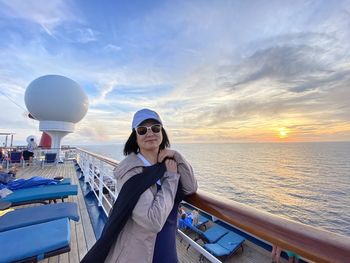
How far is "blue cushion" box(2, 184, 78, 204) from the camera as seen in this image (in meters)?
2.66

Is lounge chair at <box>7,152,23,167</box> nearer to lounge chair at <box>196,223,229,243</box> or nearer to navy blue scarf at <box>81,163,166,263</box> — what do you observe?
lounge chair at <box>196,223,229,243</box>

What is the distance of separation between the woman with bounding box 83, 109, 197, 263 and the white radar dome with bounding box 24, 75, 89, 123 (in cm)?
1049

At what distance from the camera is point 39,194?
2799 millimetres

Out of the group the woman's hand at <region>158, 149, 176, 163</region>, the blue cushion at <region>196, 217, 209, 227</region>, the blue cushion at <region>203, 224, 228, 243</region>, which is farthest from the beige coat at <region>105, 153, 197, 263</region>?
the blue cushion at <region>196, 217, 209, 227</region>

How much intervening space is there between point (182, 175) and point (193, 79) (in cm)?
542

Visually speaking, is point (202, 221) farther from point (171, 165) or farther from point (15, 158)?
point (171, 165)

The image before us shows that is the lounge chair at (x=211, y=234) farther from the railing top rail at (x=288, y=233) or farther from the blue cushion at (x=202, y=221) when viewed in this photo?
the railing top rail at (x=288, y=233)

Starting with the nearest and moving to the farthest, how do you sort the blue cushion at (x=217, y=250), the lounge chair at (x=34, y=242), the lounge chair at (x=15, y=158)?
the lounge chair at (x=34, y=242) < the blue cushion at (x=217, y=250) < the lounge chair at (x=15, y=158)

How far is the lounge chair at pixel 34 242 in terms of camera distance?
140 centimetres

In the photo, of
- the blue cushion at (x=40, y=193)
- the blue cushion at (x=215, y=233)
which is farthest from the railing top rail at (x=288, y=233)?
the blue cushion at (x=215, y=233)

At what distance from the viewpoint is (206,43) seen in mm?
4172

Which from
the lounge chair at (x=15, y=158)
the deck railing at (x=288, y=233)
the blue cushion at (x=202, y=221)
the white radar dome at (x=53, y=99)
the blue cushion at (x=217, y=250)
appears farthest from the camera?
the white radar dome at (x=53, y=99)

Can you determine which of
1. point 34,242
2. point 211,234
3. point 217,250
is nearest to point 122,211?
point 34,242

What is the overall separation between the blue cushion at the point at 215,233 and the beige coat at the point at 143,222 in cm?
801
